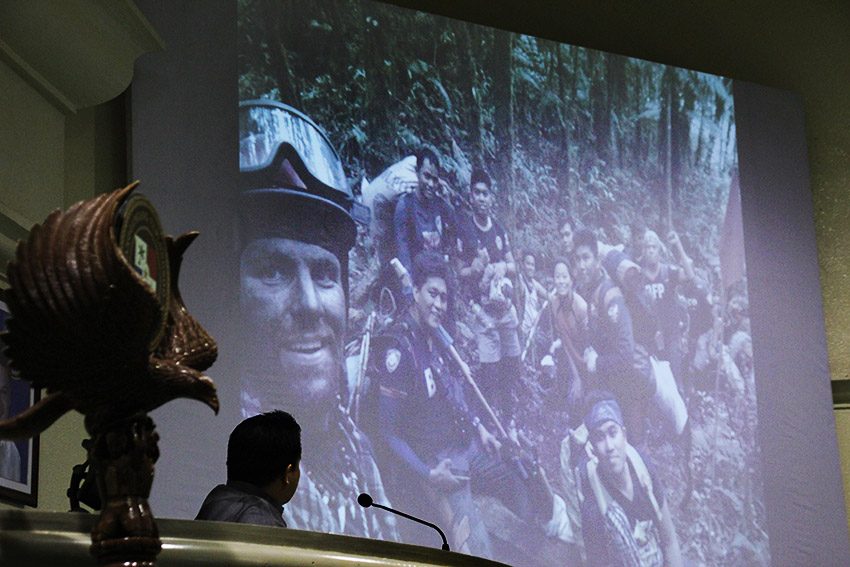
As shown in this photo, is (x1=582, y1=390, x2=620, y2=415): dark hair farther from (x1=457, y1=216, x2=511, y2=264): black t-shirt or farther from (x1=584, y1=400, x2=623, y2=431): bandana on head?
(x1=457, y1=216, x2=511, y2=264): black t-shirt

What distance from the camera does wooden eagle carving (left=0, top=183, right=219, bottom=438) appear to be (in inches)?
49.3

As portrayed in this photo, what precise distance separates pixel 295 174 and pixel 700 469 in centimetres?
249

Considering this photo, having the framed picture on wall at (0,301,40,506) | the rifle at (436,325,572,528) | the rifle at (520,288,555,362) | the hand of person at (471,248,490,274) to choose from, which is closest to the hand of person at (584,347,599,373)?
the rifle at (520,288,555,362)

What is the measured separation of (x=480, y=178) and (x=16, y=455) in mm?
2832

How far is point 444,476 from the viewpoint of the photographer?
19.6 feet

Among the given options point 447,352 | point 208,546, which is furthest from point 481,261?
point 208,546

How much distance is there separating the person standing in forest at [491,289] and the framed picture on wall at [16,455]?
2301 millimetres

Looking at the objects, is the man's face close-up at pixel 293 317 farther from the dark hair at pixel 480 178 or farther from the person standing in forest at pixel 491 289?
the dark hair at pixel 480 178

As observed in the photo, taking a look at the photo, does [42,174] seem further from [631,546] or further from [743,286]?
[743,286]

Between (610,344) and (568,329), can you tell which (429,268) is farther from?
(610,344)

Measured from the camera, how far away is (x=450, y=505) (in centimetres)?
596

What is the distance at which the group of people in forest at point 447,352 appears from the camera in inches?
223

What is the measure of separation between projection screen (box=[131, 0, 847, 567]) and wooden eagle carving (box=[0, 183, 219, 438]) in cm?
388

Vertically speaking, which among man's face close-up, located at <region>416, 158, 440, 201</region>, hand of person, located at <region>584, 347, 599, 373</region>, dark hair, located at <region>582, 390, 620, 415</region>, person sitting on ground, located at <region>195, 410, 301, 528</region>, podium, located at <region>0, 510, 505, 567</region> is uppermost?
A: man's face close-up, located at <region>416, 158, 440, 201</region>
